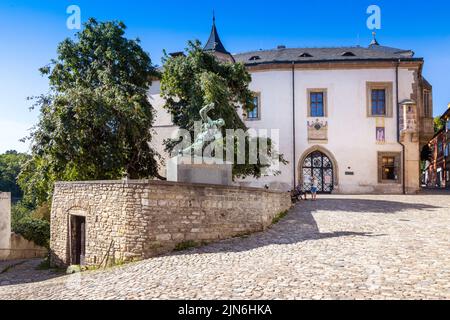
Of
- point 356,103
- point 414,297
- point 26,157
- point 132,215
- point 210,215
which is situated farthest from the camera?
point 356,103

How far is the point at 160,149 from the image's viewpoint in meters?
29.5

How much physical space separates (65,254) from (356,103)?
21143 mm

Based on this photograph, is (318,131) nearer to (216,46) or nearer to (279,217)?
(216,46)

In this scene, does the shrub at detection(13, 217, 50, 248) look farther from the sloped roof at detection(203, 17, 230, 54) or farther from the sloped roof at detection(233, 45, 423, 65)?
the sloped roof at detection(203, 17, 230, 54)

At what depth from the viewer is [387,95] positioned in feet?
86.4

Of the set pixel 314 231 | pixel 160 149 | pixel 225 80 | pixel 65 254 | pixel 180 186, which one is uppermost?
pixel 225 80

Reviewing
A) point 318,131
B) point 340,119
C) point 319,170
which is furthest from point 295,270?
point 340,119

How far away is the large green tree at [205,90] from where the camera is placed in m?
18.1

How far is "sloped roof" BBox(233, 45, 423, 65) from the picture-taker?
26844 millimetres

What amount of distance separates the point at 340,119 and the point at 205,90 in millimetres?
12481

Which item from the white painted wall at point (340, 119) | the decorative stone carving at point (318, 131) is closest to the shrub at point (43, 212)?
the white painted wall at point (340, 119)

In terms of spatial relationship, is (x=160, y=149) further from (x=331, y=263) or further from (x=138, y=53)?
(x=331, y=263)

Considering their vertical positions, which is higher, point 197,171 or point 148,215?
point 197,171

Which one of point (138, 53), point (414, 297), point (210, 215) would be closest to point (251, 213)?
point (210, 215)
